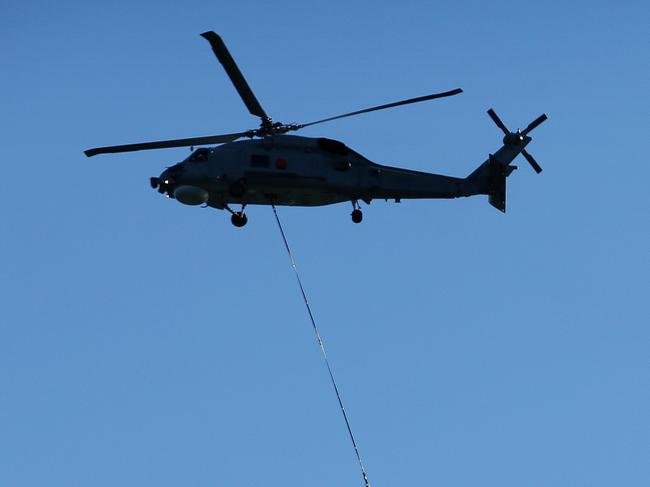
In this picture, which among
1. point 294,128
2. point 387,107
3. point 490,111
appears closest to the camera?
point 387,107

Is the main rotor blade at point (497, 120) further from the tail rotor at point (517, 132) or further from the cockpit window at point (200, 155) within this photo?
the cockpit window at point (200, 155)

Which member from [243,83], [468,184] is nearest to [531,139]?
[468,184]

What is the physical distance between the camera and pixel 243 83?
40125 millimetres

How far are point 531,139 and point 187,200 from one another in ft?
45.2

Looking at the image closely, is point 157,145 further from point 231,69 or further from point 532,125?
point 532,125

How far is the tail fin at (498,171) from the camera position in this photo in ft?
143

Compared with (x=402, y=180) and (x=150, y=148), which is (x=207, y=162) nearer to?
(x=150, y=148)

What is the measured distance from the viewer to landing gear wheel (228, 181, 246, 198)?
40.4 m

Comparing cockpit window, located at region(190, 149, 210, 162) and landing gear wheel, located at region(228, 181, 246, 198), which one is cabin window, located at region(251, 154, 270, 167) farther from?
cockpit window, located at region(190, 149, 210, 162)

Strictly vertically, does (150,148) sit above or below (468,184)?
above

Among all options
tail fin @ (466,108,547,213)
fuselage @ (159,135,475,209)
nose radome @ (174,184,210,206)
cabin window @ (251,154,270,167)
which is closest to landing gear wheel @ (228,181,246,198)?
fuselage @ (159,135,475,209)

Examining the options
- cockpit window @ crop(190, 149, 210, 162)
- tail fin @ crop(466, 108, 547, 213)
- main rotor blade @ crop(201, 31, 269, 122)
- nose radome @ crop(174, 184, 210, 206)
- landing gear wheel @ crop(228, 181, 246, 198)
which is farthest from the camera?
tail fin @ crop(466, 108, 547, 213)

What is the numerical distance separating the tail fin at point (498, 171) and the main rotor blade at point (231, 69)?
7929 millimetres

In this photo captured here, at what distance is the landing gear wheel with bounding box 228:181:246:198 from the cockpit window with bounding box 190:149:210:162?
1.30m
